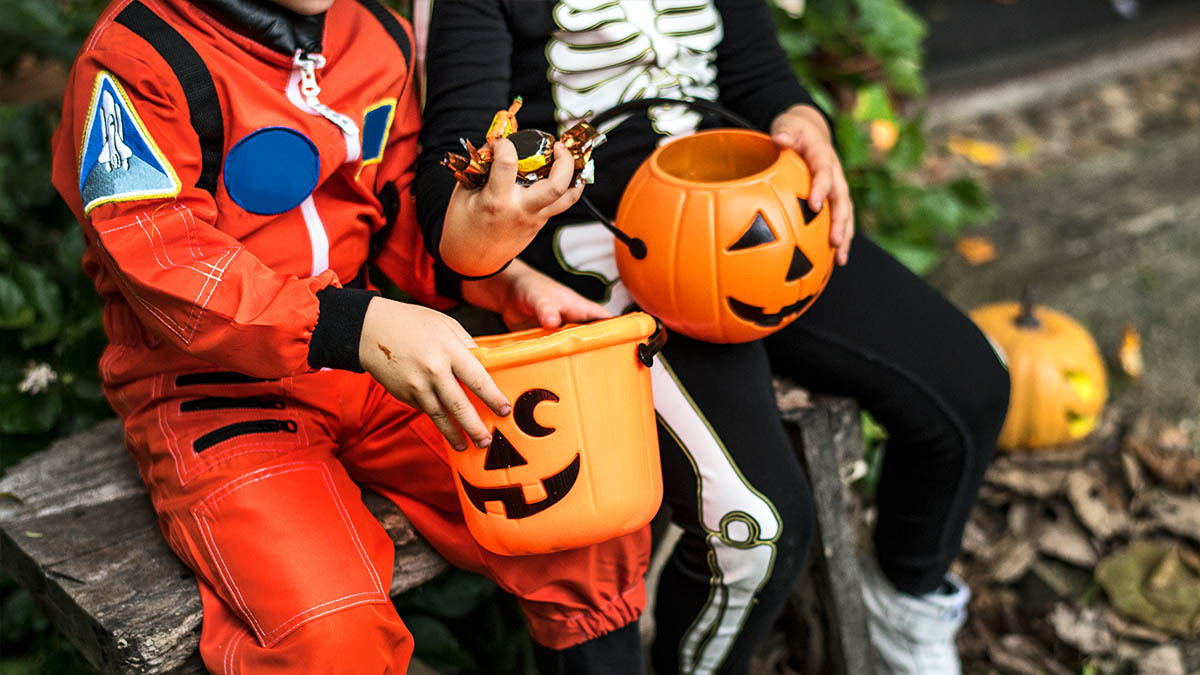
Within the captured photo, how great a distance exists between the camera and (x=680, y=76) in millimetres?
1616

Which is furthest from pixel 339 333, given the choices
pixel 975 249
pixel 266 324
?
pixel 975 249

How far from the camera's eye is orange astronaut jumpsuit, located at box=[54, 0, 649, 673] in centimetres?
114

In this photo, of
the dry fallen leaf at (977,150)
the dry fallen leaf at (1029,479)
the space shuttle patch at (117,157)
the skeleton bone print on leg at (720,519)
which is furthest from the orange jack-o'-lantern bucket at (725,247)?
the dry fallen leaf at (977,150)

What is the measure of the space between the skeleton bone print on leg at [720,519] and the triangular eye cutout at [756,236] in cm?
24

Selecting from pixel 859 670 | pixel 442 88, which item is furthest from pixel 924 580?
pixel 442 88

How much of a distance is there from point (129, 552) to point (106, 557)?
3cm

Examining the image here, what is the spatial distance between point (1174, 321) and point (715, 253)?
196 centimetres

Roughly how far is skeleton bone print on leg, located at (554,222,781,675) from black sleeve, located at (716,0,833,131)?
423mm

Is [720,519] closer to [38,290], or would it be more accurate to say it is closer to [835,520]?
[835,520]

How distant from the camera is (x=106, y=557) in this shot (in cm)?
133

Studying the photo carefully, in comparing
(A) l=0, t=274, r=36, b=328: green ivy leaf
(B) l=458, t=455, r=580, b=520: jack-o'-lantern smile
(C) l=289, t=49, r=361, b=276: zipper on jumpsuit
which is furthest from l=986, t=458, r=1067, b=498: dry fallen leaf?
(A) l=0, t=274, r=36, b=328: green ivy leaf

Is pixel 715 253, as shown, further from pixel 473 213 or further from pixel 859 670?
pixel 859 670

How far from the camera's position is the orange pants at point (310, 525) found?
46.6 inches

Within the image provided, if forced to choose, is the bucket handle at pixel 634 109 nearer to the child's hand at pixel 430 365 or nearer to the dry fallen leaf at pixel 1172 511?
the child's hand at pixel 430 365
